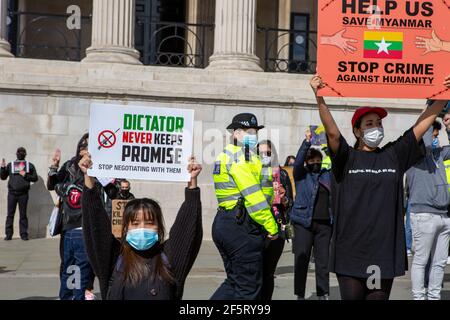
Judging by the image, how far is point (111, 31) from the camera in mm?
18703

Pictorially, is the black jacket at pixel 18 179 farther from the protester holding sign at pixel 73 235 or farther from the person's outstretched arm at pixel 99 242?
the person's outstretched arm at pixel 99 242

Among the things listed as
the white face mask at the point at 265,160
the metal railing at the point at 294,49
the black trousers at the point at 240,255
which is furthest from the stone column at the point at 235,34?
the black trousers at the point at 240,255

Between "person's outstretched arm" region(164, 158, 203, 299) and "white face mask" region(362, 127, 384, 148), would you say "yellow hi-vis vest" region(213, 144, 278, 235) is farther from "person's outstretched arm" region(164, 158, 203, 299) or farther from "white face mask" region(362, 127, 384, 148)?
"person's outstretched arm" region(164, 158, 203, 299)

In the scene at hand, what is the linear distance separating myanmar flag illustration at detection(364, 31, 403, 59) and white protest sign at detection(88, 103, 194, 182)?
54.0 inches

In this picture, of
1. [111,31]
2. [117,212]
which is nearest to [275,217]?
[117,212]

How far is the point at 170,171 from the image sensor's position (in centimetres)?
647

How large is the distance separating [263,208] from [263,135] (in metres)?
10.4

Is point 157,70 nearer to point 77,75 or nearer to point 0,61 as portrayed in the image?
point 77,75

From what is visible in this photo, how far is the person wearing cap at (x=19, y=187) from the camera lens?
1659 centimetres

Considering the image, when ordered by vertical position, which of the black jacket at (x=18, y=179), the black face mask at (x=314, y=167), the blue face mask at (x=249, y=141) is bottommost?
the black jacket at (x=18, y=179)

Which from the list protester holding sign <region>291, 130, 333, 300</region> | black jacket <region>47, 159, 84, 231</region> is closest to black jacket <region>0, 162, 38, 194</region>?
black jacket <region>47, 159, 84, 231</region>

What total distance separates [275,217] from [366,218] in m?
3.29

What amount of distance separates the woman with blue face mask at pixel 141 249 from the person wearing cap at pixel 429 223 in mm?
4452
